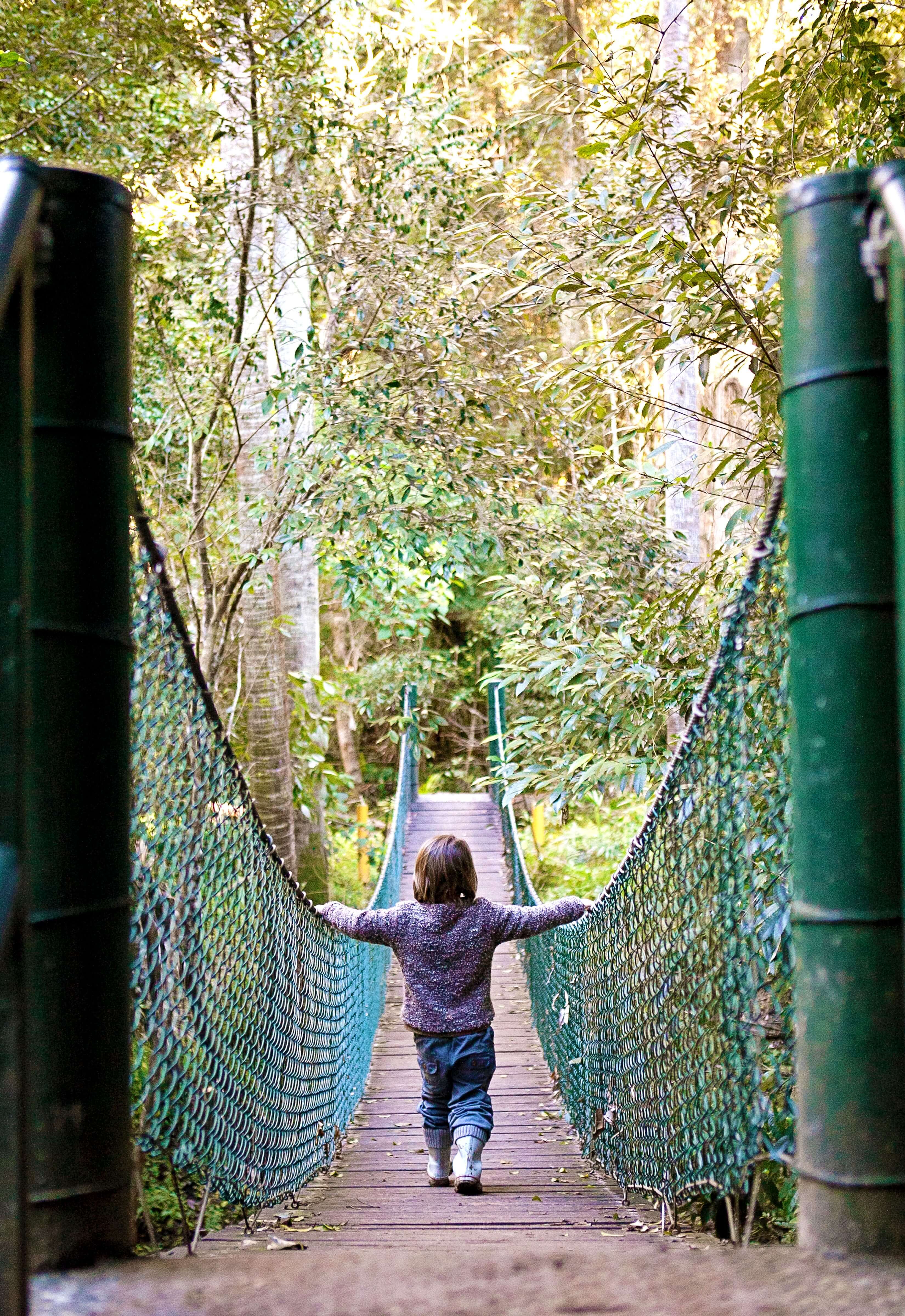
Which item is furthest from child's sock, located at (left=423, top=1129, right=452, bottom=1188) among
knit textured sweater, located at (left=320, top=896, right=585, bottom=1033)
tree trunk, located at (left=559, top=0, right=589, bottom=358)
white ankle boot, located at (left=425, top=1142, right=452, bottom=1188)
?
tree trunk, located at (left=559, top=0, right=589, bottom=358)

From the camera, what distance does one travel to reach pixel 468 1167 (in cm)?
304

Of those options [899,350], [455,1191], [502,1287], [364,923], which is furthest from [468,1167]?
[899,350]

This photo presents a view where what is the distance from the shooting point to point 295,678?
243 inches

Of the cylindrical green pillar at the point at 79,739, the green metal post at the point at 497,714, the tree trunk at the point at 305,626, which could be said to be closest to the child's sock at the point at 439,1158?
the cylindrical green pillar at the point at 79,739

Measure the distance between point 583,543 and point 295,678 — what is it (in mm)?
1934

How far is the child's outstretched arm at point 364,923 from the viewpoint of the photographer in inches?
121

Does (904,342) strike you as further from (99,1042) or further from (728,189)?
(728,189)

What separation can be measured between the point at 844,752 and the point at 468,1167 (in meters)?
2.31

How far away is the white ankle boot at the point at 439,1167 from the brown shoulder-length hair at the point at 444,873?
70cm

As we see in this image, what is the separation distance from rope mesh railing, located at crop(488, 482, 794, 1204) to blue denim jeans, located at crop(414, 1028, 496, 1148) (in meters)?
0.33

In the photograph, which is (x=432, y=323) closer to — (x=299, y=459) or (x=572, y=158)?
(x=299, y=459)

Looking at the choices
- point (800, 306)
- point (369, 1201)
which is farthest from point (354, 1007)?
point (800, 306)

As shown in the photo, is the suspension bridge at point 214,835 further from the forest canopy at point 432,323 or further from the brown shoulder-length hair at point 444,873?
the forest canopy at point 432,323

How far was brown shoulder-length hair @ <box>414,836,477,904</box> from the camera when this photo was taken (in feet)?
9.91
